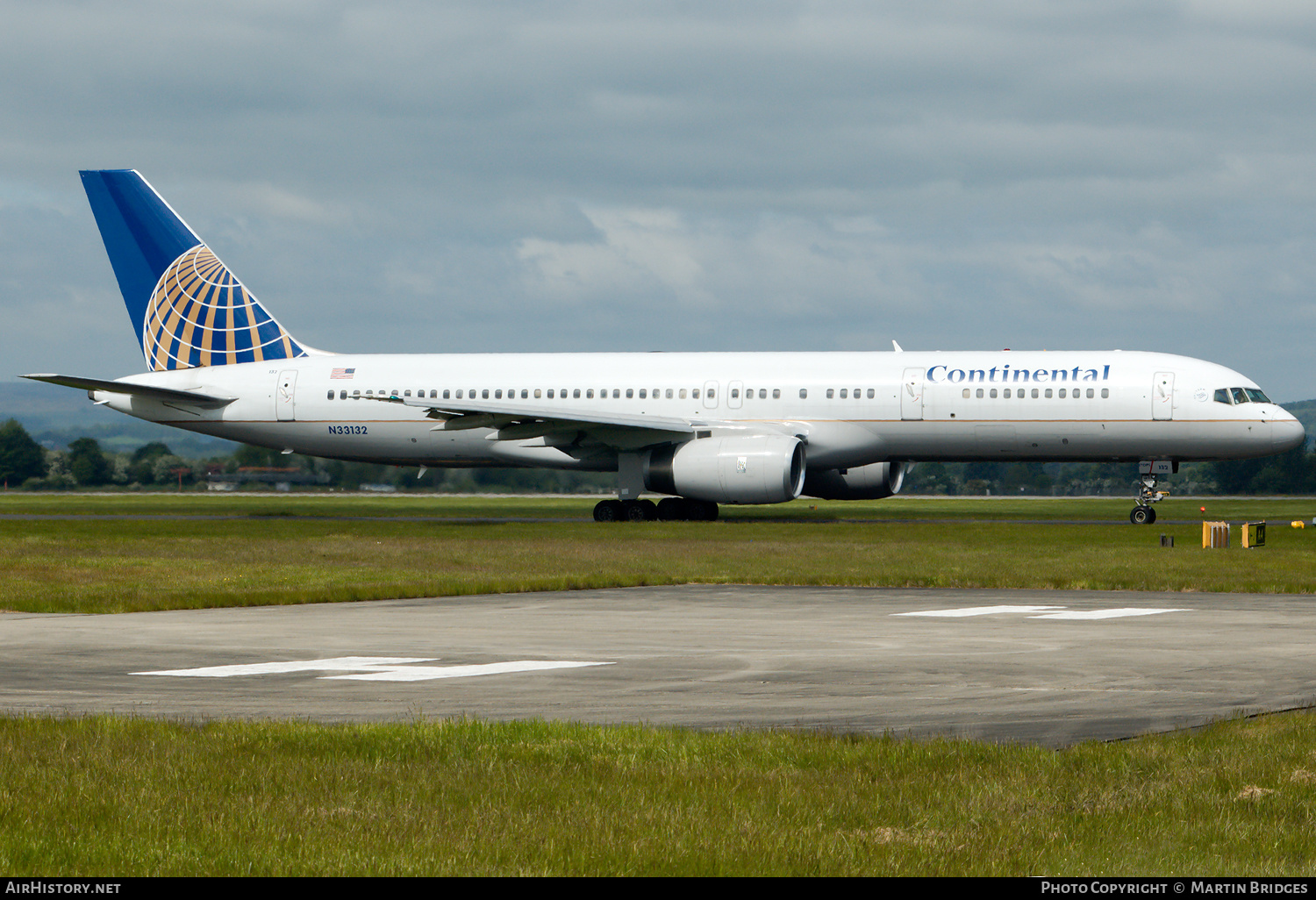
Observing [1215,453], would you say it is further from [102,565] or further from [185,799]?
[185,799]

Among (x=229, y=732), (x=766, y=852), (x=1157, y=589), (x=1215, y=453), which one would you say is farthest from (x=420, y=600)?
(x=1215, y=453)

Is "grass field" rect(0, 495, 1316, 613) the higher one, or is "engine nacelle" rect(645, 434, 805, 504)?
"engine nacelle" rect(645, 434, 805, 504)

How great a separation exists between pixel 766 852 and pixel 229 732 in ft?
13.9

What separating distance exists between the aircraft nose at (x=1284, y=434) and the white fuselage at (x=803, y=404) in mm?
46

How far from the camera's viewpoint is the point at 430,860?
7.06 metres

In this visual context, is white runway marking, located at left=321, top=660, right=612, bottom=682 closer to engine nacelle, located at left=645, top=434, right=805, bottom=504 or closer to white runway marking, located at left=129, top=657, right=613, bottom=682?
white runway marking, located at left=129, top=657, right=613, bottom=682

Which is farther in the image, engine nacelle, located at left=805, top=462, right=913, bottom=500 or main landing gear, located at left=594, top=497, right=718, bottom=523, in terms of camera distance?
engine nacelle, located at left=805, top=462, right=913, bottom=500

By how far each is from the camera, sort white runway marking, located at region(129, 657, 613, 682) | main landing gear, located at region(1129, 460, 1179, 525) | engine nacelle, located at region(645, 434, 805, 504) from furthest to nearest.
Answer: main landing gear, located at region(1129, 460, 1179, 525), engine nacelle, located at region(645, 434, 805, 504), white runway marking, located at region(129, 657, 613, 682)

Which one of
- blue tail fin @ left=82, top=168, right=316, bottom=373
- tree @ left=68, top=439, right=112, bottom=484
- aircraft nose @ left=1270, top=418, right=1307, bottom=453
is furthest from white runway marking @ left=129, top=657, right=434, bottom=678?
tree @ left=68, top=439, right=112, bottom=484

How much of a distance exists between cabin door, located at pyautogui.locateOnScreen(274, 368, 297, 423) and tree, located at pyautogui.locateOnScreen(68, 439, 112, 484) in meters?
45.6

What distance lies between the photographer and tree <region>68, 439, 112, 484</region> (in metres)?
90.7

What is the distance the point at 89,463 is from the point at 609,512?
55.0 m

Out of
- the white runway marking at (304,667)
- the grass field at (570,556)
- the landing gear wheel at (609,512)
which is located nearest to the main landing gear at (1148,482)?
the grass field at (570,556)

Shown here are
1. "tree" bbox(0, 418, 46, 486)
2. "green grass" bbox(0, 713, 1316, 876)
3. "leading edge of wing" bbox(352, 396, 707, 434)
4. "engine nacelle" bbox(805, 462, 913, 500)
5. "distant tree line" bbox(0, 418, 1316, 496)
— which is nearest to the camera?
"green grass" bbox(0, 713, 1316, 876)
